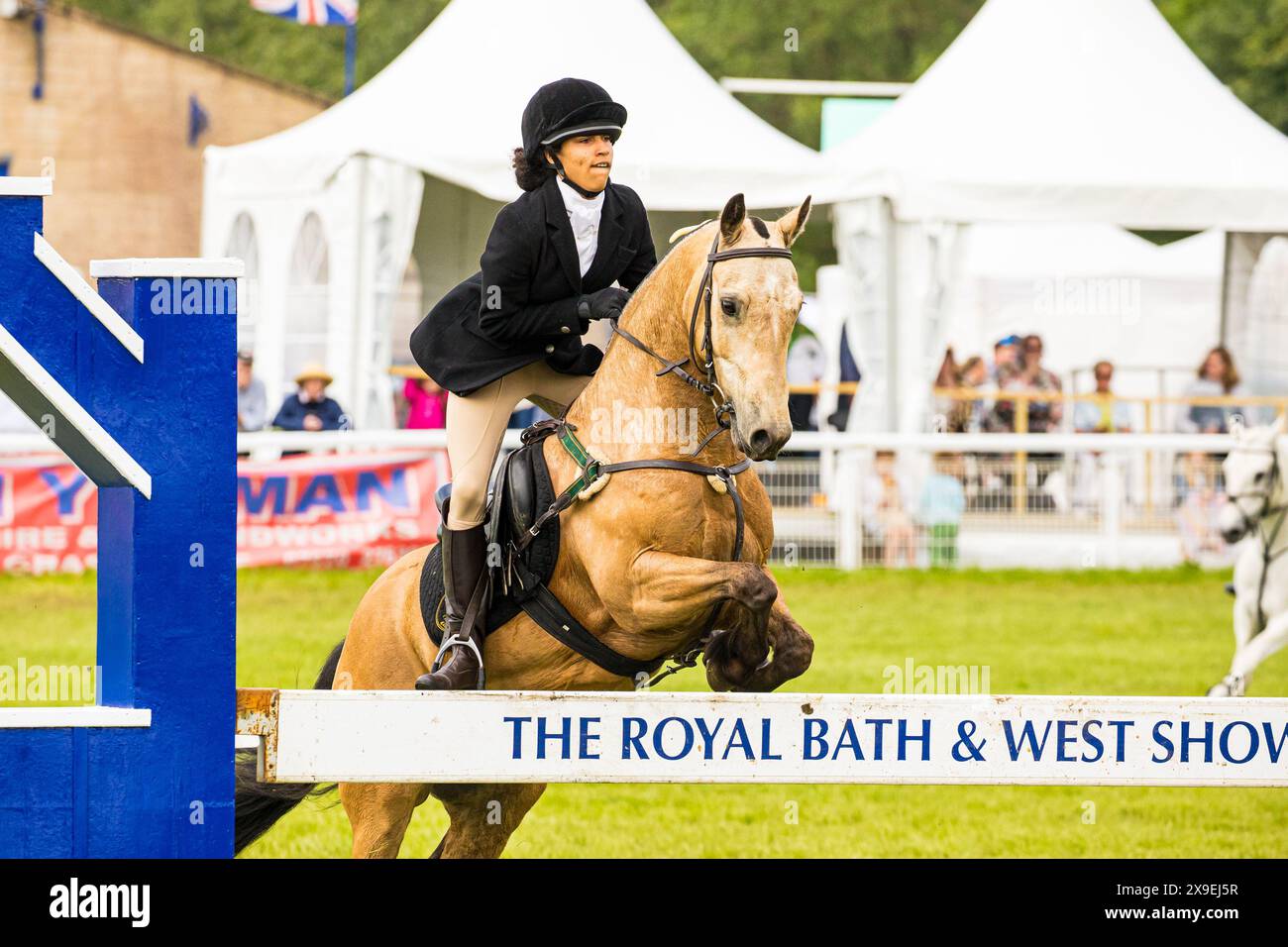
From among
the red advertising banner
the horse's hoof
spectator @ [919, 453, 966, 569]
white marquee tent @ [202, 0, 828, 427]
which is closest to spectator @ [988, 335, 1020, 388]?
white marquee tent @ [202, 0, 828, 427]

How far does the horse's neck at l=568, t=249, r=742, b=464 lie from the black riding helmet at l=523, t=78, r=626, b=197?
0.31 m

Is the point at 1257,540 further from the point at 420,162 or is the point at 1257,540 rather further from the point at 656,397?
the point at 420,162

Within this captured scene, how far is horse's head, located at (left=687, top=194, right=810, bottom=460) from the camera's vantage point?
3889mm

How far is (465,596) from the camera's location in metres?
4.45

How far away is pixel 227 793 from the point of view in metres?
3.66


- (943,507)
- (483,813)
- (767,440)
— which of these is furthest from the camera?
(943,507)

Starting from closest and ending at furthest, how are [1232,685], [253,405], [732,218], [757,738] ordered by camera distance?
[757,738], [732,218], [1232,685], [253,405]

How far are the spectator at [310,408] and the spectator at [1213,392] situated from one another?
689 cm

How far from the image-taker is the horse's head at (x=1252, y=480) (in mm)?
9773

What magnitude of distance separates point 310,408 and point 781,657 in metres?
9.41

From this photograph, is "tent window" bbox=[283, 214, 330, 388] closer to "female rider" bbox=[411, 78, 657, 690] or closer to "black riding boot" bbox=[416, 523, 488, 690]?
"female rider" bbox=[411, 78, 657, 690]

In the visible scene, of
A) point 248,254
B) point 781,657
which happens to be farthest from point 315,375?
point 781,657

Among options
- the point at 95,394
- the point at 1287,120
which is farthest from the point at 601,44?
the point at 1287,120

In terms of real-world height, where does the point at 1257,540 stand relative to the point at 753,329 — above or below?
below
